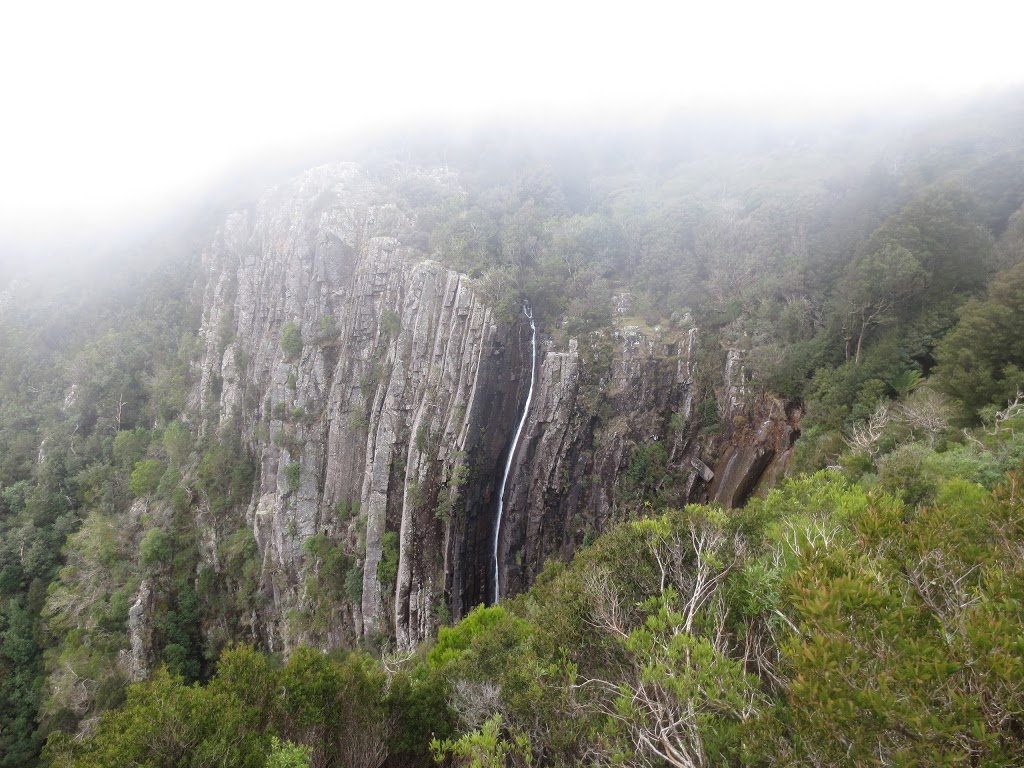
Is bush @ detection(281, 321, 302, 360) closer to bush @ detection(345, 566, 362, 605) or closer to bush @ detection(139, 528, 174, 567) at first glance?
bush @ detection(139, 528, 174, 567)

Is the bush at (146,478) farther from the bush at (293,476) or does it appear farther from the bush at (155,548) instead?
the bush at (293,476)

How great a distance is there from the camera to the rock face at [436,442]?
2727 centimetres

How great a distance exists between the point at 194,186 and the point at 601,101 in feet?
190

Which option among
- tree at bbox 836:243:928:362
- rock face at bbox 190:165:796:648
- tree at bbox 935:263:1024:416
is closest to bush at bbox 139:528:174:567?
rock face at bbox 190:165:796:648

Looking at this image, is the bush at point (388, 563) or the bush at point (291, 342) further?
the bush at point (291, 342)

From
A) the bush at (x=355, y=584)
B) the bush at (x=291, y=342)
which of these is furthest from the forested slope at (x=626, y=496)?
the bush at (x=291, y=342)

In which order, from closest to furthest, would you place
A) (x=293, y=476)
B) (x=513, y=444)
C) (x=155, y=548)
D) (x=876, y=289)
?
(x=876, y=289) < (x=513, y=444) < (x=293, y=476) < (x=155, y=548)

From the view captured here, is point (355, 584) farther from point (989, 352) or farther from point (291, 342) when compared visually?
point (989, 352)

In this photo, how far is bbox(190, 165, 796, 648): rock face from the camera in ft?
89.5

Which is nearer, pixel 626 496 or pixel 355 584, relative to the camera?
pixel 626 496

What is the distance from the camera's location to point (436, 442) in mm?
28625

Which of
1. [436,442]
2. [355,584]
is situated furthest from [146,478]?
[436,442]

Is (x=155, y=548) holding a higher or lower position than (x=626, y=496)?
lower

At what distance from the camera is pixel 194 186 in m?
62.9
